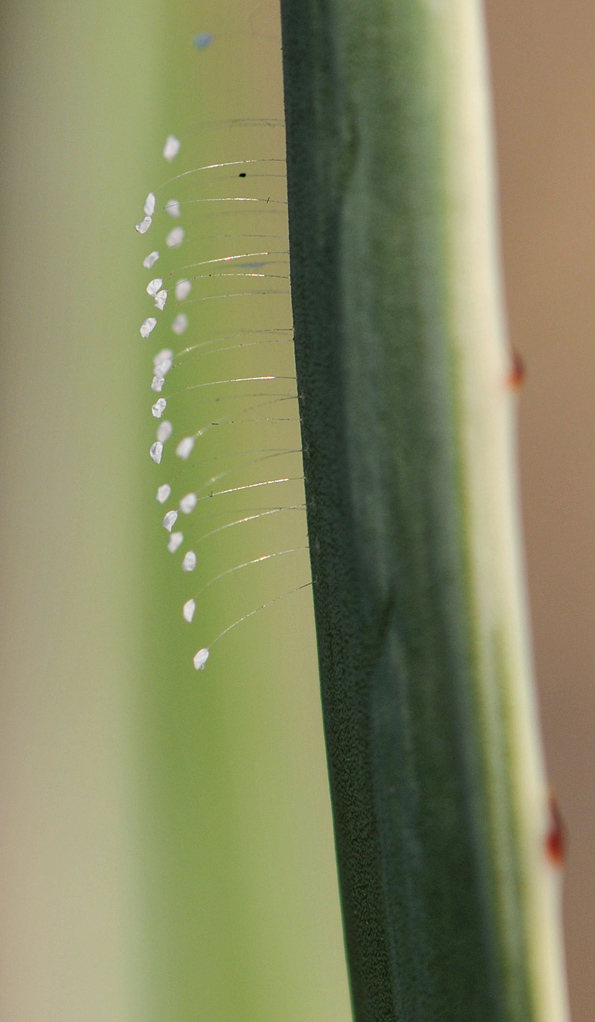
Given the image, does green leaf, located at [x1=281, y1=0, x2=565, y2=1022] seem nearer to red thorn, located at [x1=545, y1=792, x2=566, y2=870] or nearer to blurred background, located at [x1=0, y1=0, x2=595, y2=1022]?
red thorn, located at [x1=545, y1=792, x2=566, y2=870]

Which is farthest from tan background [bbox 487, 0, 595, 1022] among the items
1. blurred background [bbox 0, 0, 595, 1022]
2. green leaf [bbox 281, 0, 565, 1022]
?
green leaf [bbox 281, 0, 565, 1022]

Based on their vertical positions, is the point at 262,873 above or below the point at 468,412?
below

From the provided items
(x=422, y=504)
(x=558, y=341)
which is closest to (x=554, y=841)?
(x=422, y=504)

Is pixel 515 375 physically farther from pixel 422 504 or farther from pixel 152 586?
pixel 152 586

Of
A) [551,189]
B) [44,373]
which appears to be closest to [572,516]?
[551,189]

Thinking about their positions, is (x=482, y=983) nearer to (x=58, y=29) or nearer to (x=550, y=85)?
(x=550, y=85)

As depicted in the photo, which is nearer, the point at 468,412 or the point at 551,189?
the point at 468,412

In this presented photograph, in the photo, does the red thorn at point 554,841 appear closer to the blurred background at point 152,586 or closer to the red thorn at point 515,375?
the red thorn at point 515,375

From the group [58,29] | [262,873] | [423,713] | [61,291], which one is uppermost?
[58,29]
